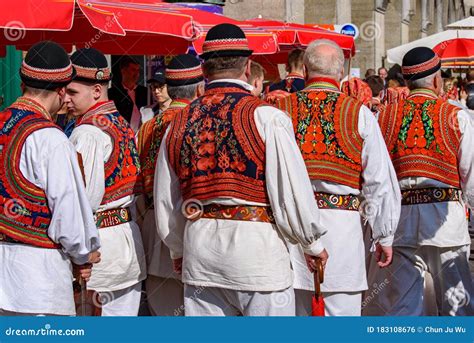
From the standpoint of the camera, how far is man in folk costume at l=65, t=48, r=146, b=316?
5.54 metres

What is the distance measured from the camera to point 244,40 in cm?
494

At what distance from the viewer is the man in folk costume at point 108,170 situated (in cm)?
554

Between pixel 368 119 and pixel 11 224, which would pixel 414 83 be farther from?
pixel 11 224

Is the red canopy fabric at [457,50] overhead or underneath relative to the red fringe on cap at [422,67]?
overhead

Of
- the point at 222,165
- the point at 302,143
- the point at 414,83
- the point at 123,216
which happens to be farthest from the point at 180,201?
the point at 414,83

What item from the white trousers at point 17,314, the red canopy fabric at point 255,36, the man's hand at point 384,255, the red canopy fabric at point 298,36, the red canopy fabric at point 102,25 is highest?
the red canopy fabric at point 298,36

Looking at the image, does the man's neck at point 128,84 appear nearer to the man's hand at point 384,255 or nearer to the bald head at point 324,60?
the bald head at point 324,60

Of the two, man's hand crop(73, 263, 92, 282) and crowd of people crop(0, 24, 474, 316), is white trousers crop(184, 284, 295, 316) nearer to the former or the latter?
crowd of people crop(0, 24, 474, 316)

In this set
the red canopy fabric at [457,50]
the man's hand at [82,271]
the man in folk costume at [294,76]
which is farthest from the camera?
the red canopy fabric at [457,50]

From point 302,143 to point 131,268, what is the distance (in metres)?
1.20

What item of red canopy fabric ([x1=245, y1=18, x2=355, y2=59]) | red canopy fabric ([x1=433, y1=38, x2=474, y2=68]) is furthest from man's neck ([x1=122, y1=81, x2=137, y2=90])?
red canopy fabric ([x1=433, y1=38, x2=474, y2=68])

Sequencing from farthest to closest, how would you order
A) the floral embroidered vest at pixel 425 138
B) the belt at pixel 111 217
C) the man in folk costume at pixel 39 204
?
Result: 1. the floral embroidered vest at pixel 425 138
2. the belt at pixel 111 217
3. the man in folk costume at pixel 39 204

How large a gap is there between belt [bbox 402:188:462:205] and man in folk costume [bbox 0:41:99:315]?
8.81ft

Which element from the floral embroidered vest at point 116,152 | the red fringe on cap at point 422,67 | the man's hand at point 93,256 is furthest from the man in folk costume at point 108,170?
the red fringe on cap at point 422,67
